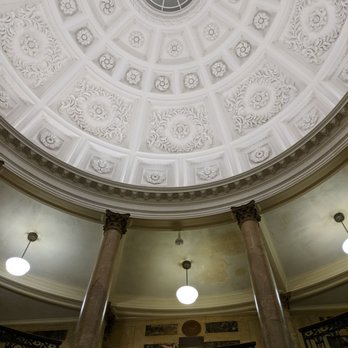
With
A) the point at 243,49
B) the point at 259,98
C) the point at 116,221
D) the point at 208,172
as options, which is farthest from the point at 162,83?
the point at 116,221

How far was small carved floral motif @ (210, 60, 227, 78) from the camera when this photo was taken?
12297mm

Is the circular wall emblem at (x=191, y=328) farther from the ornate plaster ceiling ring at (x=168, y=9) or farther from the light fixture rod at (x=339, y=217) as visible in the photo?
the ornate plaster ceiling ring at (x=168, y=9)

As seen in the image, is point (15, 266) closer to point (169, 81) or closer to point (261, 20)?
point (169, 81)

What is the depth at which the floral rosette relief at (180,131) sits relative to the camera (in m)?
12.3

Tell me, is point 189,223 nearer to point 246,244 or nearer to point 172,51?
point 246,244

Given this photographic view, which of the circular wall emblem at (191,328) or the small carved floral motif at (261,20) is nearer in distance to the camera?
the circular wall emblem at (191,328)

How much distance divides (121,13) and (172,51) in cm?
226

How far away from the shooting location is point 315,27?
10.6m

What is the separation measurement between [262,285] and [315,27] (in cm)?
823

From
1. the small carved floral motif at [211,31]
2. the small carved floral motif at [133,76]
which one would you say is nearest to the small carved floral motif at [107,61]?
the small carved floral motif at [133,76]

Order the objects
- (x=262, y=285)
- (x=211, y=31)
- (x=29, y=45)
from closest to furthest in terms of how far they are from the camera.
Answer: (x=262, y=285), (x=29, y=45), (x=211, y=31)

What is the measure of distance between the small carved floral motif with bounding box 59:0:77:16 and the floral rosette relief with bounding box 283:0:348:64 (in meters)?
7.22

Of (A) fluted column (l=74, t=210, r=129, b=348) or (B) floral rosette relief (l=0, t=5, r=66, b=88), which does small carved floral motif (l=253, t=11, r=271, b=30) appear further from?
(A) fluted column (l=74, t=210, r=129, b=348)

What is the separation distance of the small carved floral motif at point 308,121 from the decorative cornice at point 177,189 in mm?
1515
